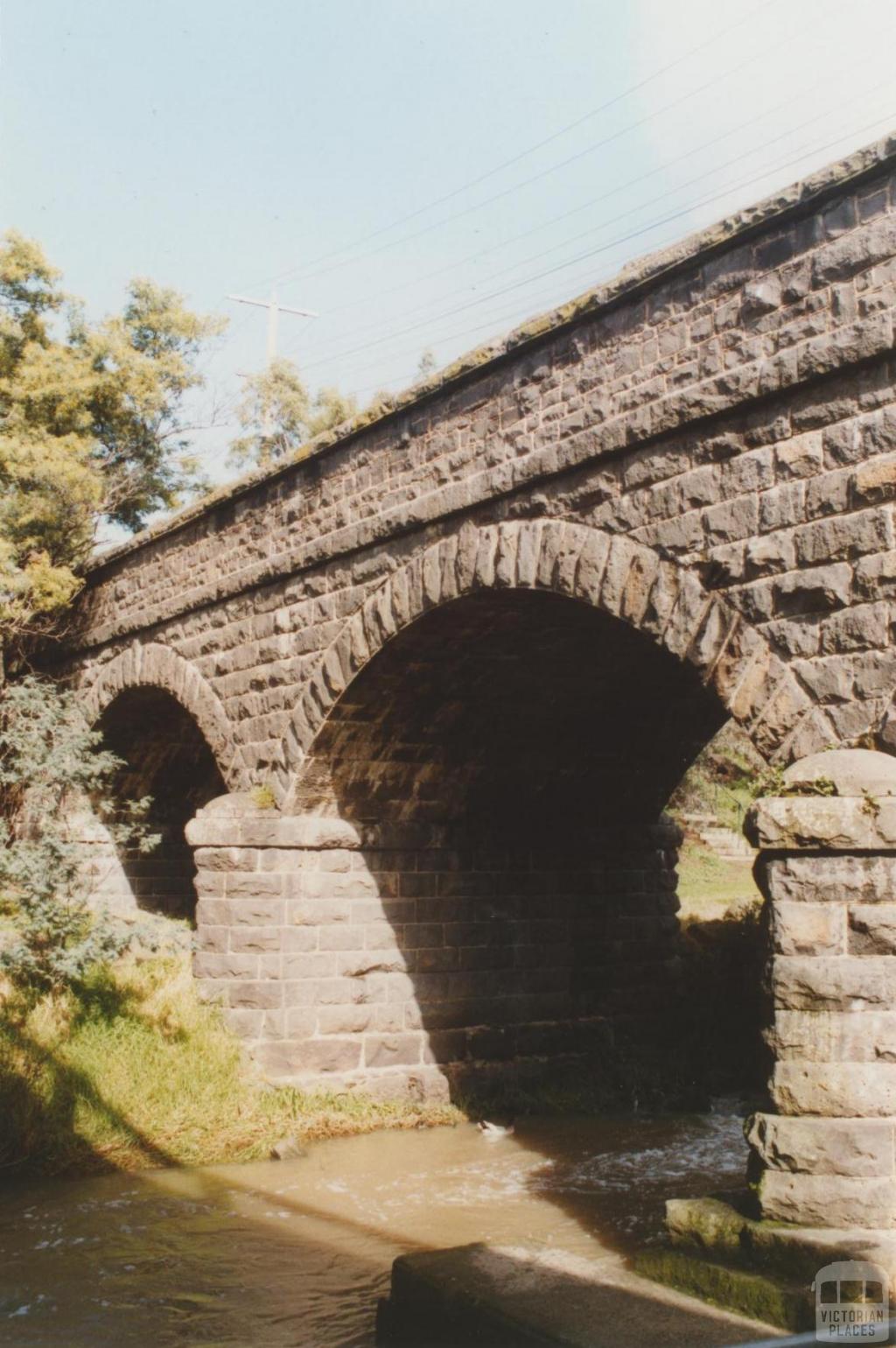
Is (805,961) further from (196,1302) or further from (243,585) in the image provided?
(243,585)

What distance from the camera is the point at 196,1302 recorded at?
601cm

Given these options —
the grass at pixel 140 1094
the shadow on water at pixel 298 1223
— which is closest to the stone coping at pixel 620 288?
the grass at pixel 140 1094

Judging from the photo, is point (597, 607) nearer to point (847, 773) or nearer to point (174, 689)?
point (847, 773)

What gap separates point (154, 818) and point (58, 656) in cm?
233

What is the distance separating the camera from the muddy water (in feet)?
19.1

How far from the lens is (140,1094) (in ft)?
29.2

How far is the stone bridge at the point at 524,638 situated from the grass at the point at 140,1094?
0.32 metres

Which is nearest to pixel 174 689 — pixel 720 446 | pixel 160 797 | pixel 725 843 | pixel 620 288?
pixel 160 797

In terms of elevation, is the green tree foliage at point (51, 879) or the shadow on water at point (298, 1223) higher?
the green tree foliage at point (51, 879)

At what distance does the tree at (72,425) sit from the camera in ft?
46.3

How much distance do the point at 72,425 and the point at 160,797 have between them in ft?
15.7

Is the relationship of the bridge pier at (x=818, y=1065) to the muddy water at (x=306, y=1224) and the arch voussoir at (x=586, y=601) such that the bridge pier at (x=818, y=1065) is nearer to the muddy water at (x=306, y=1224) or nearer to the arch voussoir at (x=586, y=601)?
the arch voussoir at (x=586, y=601)

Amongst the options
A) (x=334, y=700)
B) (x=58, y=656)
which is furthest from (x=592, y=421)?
(x=58, y=656)

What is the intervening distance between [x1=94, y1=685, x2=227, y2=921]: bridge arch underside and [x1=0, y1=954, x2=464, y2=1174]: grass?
4.64m
